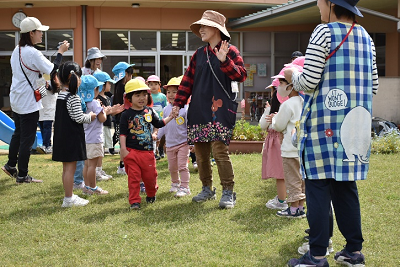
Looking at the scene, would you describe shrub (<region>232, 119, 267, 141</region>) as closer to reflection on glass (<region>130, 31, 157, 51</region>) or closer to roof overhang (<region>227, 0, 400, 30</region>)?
roof overhang (<region>227, 0, 400, 30</region>)

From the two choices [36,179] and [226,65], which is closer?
[226,65]

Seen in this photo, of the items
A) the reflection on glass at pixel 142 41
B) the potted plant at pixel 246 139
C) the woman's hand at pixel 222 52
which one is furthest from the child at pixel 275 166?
the reflection on glass at pixel 142 41

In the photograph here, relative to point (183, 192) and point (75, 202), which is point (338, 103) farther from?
point (75, 202)

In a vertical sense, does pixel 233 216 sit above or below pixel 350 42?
below

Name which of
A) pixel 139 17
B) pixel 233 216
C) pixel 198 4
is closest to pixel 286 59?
pixel 198 4

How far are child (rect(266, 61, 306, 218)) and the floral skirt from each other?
349 mm

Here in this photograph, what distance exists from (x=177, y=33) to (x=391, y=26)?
842 cm

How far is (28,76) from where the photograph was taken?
7250 millimetres

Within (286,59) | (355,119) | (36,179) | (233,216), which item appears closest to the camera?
(355,119)

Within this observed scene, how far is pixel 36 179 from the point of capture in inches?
292

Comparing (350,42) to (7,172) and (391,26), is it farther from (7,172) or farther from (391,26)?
(391,26)

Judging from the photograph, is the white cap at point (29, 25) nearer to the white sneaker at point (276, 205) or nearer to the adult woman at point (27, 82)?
the adult woman at point (27, 82)

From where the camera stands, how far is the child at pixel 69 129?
567cm

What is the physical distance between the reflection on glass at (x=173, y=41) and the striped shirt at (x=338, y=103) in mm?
17328
